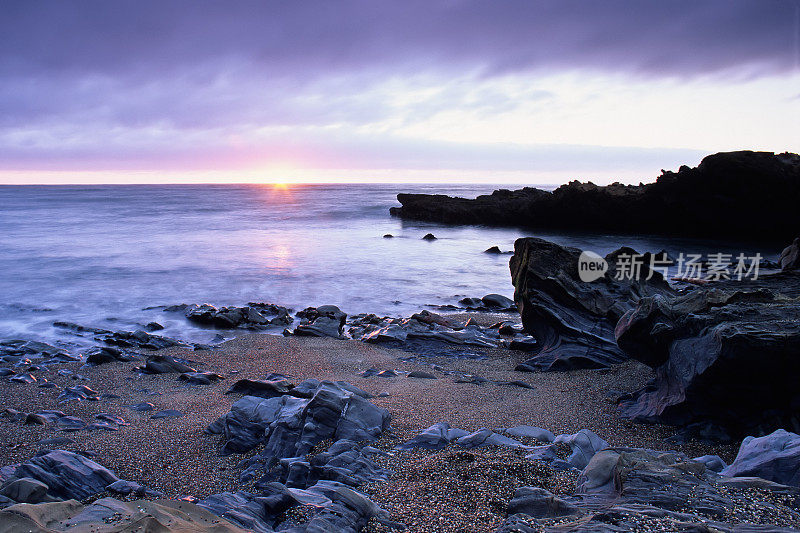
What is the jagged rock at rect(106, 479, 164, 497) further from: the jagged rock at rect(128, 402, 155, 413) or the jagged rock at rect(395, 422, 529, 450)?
the jagged rock at rect(128, 402, 155, 413)

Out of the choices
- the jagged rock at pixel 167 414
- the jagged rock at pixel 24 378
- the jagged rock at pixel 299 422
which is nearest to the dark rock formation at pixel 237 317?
the jagged rock at pixel 24 378

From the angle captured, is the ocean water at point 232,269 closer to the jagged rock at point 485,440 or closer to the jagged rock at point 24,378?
the jagged rock at point 24,378

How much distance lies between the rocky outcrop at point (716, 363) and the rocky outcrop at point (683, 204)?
21.0m

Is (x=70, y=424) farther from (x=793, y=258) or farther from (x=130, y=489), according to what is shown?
(x=793, y=258)

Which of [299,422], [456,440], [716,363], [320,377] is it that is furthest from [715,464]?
[320,377]

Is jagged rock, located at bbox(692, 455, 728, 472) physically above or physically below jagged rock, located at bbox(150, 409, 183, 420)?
above

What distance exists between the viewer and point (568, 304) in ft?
27.4

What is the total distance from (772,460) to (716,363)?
1.28m

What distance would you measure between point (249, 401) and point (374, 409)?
4.18 feet

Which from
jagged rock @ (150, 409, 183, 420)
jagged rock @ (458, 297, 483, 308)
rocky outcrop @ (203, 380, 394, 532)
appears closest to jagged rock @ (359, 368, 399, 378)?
rocky outcrop @ (203, 380, 394, 532)

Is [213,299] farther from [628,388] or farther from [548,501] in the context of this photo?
[548,501]

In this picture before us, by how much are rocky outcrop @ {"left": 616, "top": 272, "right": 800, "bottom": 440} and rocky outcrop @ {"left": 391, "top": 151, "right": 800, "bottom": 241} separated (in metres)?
21.0

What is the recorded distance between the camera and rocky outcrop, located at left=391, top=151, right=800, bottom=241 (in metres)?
22.6

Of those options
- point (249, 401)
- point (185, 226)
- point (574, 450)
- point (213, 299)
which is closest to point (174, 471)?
point (249, 401)
